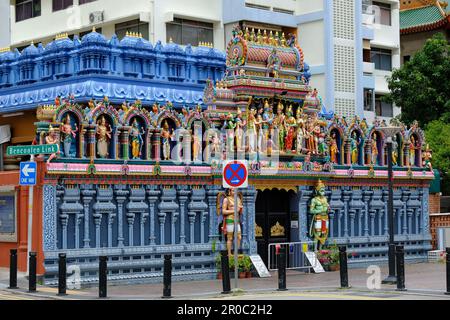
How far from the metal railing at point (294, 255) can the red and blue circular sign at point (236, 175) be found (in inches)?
265

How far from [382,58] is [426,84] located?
27.3ft

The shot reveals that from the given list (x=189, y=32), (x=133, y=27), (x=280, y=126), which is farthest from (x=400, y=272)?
(x=133, y=27)

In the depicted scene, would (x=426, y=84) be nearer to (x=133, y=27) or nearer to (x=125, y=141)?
(x=133, y=27)

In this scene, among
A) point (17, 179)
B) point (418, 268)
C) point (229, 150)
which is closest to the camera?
point (17, 179)

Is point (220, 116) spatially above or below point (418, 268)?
above

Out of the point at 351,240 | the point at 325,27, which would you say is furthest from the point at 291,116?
the point at 325,27

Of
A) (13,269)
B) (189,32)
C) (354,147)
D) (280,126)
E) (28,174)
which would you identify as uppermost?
(189,32)

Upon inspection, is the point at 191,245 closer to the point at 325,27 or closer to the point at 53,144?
the point at 53,144

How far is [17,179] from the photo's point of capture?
87.7 ft

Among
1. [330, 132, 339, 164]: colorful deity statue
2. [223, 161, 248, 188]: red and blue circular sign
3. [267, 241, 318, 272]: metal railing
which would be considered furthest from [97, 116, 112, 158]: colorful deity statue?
[330, 132, 339, 164]: colorful deity statue

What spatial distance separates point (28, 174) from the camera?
968 inches

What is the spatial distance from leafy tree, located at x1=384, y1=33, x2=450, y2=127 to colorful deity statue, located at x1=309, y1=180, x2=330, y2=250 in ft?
58.5

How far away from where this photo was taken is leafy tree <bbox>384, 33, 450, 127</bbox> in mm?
46781

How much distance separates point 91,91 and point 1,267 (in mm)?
5642
